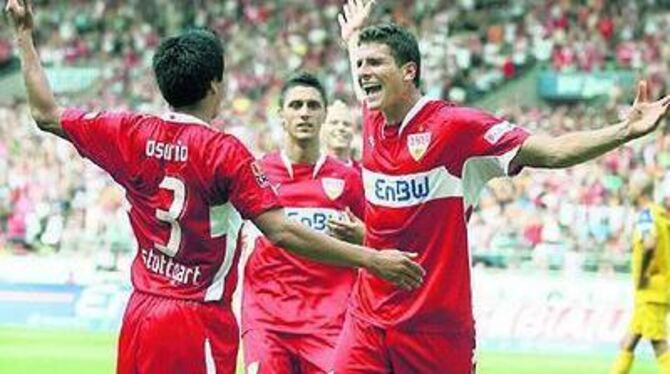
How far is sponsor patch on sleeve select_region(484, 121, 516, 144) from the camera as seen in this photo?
752 centimetres

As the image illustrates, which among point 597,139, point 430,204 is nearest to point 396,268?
point 430,204

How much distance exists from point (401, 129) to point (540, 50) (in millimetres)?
22199

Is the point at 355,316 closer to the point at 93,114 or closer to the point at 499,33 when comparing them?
the point at 93,114

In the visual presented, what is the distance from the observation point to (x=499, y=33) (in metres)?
30.4

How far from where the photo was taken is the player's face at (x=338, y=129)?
1080 cm

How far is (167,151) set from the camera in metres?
6.80

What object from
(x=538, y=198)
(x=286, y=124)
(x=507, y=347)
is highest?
(x=286, y=124)

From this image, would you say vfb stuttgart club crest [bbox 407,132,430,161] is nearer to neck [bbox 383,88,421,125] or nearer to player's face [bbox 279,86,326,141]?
neck [bbox 383,88,421,125]

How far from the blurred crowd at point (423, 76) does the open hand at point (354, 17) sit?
419 inches

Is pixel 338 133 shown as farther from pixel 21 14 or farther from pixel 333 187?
pixel 21 14

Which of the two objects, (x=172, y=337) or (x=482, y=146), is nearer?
(x=172, y=337)

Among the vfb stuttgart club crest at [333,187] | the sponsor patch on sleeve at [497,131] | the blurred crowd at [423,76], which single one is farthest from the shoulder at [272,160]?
the blurred crowd at [423,76]

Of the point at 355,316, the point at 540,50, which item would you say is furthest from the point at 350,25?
the point at 540,50

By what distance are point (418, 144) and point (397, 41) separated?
0.53m
